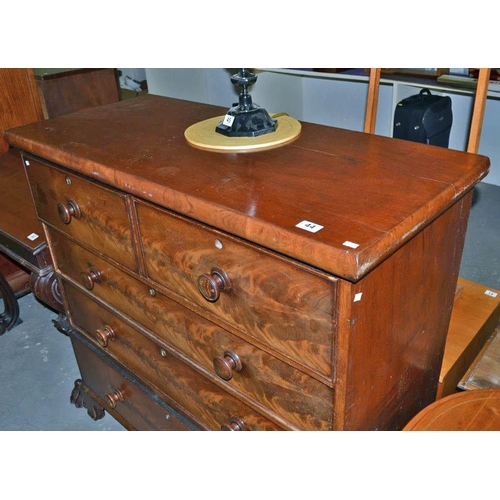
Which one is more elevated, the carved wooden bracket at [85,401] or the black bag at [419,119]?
the black bag at [419,119]

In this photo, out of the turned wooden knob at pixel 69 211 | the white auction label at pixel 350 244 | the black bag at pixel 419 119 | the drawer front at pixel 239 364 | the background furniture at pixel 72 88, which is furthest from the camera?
the background furniture at pixel 72 88

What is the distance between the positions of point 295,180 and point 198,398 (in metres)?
0.63

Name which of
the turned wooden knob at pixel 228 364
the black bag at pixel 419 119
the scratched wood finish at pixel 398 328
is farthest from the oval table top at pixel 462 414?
the black bag at pixel 419 119

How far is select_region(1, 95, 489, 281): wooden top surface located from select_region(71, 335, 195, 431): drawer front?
71cm

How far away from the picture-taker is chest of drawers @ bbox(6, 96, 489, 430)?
0.86 m

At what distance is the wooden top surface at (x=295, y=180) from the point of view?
2.64 feet

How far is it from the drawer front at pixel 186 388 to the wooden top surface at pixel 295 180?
0.48 m

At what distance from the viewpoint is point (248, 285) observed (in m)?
0.96

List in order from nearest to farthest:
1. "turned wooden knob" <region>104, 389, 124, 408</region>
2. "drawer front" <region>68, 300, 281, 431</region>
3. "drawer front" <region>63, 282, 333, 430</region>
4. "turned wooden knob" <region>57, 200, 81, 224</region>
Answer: "drawer front" <region>63, 282, 333, 430</region> → "drawer front" <region>68, 300, 281, 431</region> → "turned wooden knob" <region>57, 200, 81, 224</region> → "turned wooden knob" <region>104, 389, 124, 408</region>

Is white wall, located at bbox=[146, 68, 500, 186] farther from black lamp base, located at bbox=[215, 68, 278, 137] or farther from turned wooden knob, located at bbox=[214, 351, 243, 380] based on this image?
turned wooden knob, located at bbox=[214, 351, 243, 380]

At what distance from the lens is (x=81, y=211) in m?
1.33

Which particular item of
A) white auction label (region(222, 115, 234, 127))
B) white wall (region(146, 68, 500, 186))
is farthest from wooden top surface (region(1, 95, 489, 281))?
white wall (region(146, 68, 500, 186))

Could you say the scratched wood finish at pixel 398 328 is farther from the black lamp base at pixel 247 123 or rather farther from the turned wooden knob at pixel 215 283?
the black lamp base at pixel 247 123

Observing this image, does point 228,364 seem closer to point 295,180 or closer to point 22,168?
point 295,180
